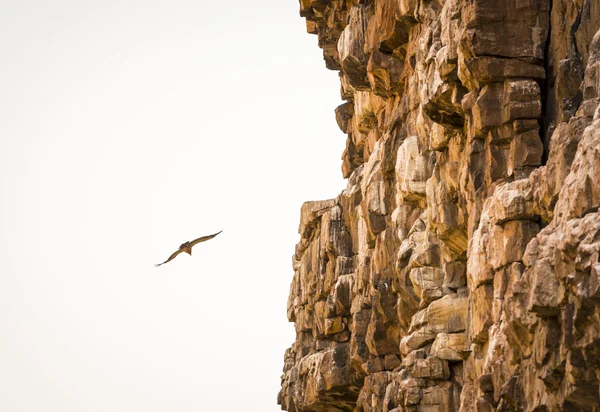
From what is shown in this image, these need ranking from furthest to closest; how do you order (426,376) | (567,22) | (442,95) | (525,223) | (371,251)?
(371,251)
(426,376)
(442,95)
(567,22)
(525,223)

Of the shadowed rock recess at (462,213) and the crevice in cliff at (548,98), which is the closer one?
the shadowed rock recess at (462,213)

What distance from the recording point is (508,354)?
33.2 m

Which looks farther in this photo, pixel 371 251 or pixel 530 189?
pixel 371 251

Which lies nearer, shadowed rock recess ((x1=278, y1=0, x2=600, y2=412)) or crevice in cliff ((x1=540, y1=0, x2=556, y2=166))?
shadowed rock recess ((x1=278, y1=0, x2=600, y2=412))

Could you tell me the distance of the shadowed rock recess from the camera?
29.2m

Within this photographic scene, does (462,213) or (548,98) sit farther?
(462,213)

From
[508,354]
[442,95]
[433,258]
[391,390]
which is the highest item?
[442,95]

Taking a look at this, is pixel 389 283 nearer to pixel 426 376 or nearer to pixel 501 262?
pixel 426 376

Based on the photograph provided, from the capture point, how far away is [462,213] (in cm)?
4228

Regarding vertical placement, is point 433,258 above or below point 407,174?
below

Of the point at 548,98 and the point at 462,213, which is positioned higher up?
the point at 548,98

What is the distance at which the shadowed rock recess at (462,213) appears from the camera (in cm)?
2923

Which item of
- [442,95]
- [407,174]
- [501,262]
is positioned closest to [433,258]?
[407,174]

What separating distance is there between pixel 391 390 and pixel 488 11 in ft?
55.1
